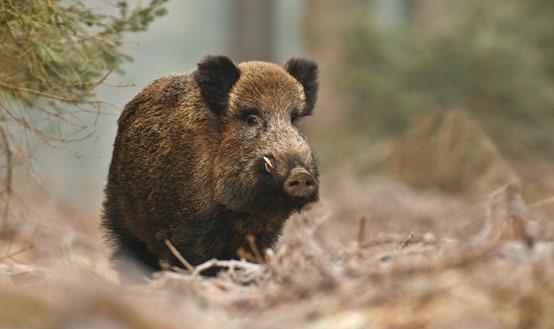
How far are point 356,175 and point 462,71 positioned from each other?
2.16 metres

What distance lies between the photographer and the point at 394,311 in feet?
12.4

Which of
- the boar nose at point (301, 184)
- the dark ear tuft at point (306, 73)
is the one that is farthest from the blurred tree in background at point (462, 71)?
the boar nose at point (301, 184)

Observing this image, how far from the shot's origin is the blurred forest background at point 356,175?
12.3ft

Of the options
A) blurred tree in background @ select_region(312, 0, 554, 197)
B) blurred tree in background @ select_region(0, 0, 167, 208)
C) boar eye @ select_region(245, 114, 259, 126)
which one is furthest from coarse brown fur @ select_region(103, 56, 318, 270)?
blurred tree in background @ select_region(312, 0, 554, 197)

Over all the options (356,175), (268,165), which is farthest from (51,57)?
(356,175)

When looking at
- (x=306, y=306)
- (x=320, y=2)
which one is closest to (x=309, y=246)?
(x=306, y=306)

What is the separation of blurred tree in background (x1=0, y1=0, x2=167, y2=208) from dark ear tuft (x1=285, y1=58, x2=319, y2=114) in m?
0.97

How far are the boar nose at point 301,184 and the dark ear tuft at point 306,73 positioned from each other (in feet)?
3.55

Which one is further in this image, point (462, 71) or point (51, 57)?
point (462, 71)

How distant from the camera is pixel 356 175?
15.2m

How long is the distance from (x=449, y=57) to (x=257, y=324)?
12519mm

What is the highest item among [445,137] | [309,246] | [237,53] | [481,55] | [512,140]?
[237,53]

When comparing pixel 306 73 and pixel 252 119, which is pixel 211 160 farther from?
pixel 306 73

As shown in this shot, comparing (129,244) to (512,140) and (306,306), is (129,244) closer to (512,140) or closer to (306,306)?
(306,306)
